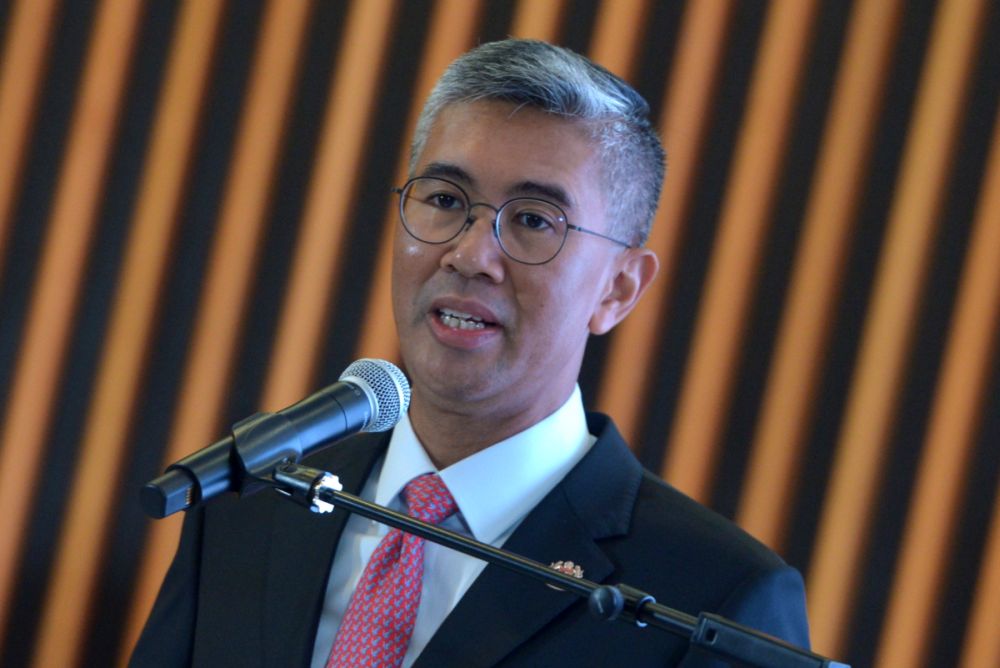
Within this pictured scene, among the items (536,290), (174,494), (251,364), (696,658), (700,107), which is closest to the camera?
Result: (174,494)

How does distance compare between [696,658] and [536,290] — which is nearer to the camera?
[696,658]

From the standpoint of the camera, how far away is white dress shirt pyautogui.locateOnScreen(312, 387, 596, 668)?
1.63m

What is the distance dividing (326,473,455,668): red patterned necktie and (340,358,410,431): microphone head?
36 cm

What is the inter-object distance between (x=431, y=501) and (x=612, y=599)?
679 mm

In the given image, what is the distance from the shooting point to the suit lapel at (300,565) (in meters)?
1.63

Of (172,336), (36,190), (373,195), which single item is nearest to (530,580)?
(373,195)

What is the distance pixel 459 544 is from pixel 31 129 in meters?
1.83

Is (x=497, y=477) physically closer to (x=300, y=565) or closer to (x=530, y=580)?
(x=530, y=580)

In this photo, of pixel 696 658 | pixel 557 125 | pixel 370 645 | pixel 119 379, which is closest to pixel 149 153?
pixel 119 379

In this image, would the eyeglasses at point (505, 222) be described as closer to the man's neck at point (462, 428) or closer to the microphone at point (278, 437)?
the man's neck at point (462, 428)

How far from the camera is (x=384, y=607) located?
1.59 m

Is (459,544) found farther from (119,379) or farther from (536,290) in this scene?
(119,379)

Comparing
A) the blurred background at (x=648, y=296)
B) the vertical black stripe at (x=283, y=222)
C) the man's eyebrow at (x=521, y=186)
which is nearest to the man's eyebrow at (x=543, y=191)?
the man's eyebrow at (x=521, y=186)

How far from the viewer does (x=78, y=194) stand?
251 cm
